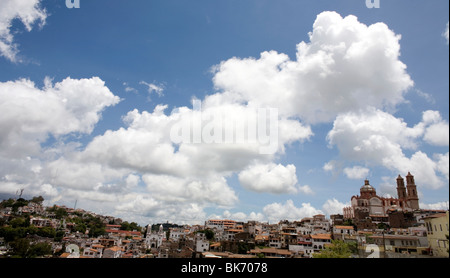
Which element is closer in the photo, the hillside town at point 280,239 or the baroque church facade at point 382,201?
the hillside town at point 280,239

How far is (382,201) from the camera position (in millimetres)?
43594

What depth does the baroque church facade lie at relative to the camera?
41847mm

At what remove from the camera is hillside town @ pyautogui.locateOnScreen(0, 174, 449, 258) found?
20.4 meters

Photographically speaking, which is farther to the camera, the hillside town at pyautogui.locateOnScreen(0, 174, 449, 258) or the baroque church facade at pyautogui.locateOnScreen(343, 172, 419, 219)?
the baroque church facade at pyautogui.locateOnScreen(343, 172, 419, 219)

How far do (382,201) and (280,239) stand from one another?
23164mm

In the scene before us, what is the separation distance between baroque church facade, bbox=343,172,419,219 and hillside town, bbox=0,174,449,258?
0.47 feet

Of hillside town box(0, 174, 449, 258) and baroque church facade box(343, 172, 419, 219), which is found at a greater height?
baroque church facade box(343, 172, 419, 219)

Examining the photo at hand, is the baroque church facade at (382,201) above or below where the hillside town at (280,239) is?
above

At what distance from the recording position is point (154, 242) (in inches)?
1522

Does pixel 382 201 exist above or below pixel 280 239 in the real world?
above

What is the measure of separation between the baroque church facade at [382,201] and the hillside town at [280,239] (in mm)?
142

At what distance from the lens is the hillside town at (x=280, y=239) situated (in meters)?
20.4
